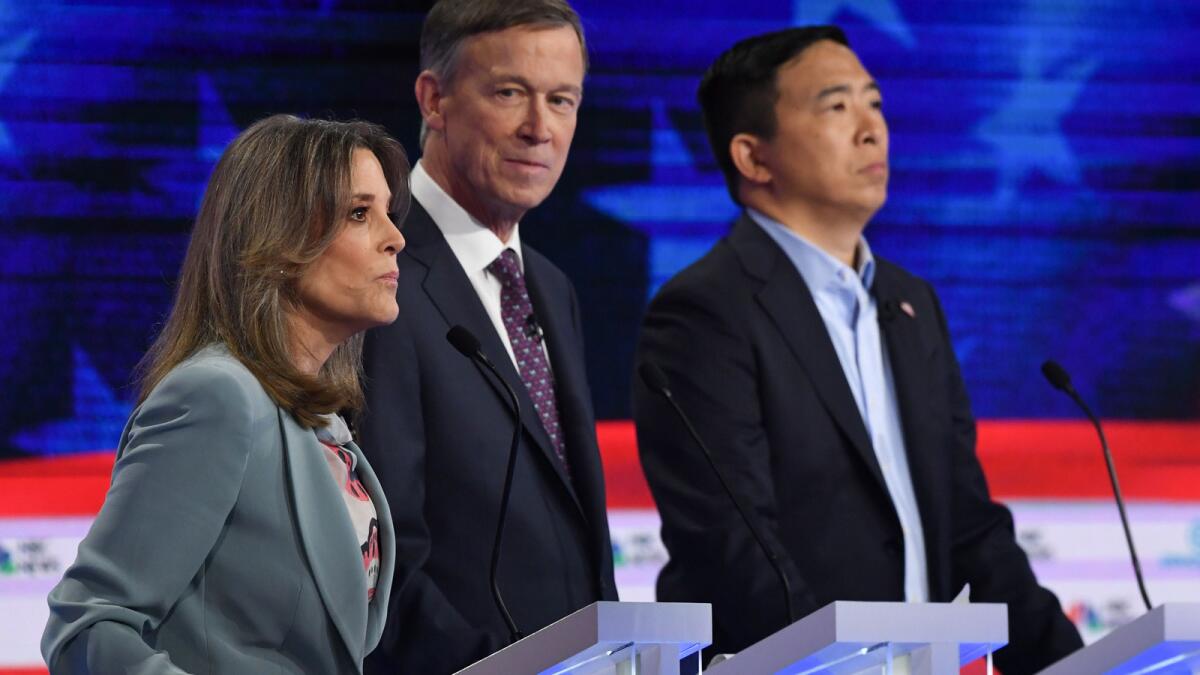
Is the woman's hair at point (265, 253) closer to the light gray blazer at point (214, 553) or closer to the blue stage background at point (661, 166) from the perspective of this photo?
the light gray blazer at point (214, 553)

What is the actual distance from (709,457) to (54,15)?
209 cm

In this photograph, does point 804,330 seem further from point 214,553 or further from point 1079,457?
point 214,553

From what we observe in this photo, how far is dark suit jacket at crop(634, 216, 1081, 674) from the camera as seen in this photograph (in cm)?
344

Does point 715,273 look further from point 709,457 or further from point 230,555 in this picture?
point 230,555

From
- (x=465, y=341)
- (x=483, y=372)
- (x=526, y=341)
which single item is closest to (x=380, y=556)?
(x=465, y=341)

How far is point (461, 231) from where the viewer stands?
10.8 ft

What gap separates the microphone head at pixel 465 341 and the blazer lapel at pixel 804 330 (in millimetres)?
934

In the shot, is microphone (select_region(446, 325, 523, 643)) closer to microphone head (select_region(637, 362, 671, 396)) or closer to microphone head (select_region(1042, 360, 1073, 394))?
microphone head (select_region(637, 362, 671, 396))

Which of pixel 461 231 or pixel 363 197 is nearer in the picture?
pixel 363 197

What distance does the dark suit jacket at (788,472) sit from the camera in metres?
3.44

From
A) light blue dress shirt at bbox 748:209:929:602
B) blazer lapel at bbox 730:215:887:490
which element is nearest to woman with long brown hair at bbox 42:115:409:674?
blazer lapel at bbox 730:215:887:490

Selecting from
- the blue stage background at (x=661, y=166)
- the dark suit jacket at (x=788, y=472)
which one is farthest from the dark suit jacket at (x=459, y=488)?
the blue stage background at (x=661, y=166)

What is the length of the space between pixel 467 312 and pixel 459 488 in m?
0.33

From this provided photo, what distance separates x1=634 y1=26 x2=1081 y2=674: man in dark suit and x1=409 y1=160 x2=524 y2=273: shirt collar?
516 mm
